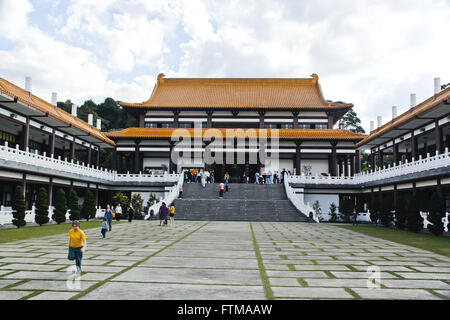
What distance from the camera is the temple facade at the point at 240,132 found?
34875mm

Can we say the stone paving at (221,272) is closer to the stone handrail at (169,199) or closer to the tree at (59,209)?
the tree at (59,209)

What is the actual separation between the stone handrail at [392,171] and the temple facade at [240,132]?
10.1 ft

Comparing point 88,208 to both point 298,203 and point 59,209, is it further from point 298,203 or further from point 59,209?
point 298,203

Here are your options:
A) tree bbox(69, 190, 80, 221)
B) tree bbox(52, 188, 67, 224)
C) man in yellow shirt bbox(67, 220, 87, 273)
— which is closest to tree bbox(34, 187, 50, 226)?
tree bbox(52, 188, 67, 224)

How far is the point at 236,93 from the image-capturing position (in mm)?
40750

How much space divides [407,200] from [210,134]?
18907 millimetres

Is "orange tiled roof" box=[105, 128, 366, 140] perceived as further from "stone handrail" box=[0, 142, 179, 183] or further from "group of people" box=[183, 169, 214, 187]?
"stone handrail" box=[0, 142, 179, 183]

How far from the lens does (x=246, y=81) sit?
42500 mm

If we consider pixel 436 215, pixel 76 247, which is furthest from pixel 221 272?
pixel 436 215

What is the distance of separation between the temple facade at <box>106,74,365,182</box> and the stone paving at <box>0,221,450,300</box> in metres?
23.4

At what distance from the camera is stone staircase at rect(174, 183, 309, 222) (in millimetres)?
24547

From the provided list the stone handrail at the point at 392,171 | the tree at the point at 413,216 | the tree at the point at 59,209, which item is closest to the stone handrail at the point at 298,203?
the stone handrail at the point at 392,171

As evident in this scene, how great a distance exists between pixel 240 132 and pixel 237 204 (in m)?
10.1
